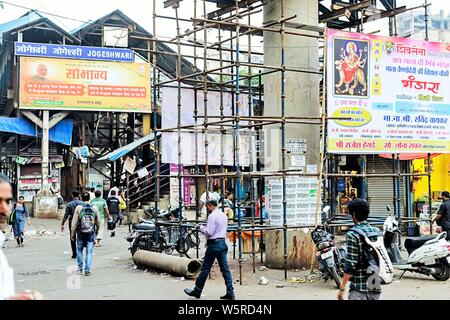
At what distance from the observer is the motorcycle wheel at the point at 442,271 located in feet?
Answer: 32.5

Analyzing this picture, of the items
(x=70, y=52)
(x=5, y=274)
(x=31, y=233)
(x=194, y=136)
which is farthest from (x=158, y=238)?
(x=70, y=52)

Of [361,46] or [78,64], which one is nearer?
[361,46]

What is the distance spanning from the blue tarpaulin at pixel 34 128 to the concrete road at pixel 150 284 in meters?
10.7

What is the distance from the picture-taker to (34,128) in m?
23.8

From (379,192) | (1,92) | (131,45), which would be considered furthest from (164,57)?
(379,192)

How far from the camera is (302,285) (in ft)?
31.4

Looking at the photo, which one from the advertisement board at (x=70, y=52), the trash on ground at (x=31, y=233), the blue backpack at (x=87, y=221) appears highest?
the advertisement board at (x=70, y=52)

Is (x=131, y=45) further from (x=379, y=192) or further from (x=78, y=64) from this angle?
(x=379, y=192)

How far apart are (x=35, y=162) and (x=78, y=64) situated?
4.52m

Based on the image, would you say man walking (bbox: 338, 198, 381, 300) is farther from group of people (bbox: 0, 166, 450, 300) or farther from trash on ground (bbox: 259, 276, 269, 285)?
trash on ground (bbox: 259, 276, 269, 285)

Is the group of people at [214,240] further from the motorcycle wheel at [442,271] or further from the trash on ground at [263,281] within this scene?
the motorcycle wheel at [442,271]

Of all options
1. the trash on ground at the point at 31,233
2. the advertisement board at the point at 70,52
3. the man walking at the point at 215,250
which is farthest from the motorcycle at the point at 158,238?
the advertisement board at the point at 70,52

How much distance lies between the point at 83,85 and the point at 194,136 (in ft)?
42.6

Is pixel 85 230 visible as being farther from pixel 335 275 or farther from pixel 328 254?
pixel 335 275
